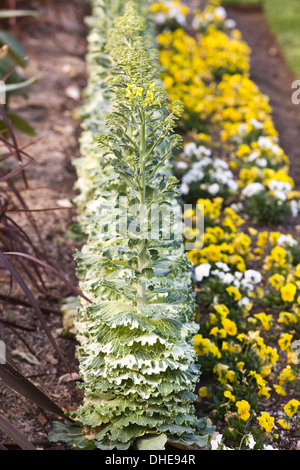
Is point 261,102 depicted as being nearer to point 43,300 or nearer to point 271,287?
point 271,287

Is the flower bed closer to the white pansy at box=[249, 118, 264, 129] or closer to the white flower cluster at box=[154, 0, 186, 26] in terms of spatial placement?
the white pansy at box=[249, 118, 264, 129]

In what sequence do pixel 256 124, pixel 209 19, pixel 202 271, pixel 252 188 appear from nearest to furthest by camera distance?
pixel 202 271, pixel 252 188, pixel 256 124, pixel 209 19

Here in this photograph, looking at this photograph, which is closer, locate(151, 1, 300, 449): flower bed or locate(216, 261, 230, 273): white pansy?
locate(151, 1, 300, 449): flower bed

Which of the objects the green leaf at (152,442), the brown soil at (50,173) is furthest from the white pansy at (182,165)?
the green leaf at (152,442)

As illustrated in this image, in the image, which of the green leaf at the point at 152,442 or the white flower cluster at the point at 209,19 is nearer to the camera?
the green leaf at the point at 152,442

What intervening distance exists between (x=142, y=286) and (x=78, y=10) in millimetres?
7466

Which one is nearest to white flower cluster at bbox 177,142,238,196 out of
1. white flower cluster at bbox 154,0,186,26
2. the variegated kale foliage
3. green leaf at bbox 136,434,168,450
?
the variegated kale foliage

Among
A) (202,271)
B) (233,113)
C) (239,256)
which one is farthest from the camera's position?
(233,113)

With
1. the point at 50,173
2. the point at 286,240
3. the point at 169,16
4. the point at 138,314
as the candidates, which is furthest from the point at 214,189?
the point at 169,16

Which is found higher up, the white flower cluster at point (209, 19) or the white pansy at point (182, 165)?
the white flower cluster at point (209, 19)

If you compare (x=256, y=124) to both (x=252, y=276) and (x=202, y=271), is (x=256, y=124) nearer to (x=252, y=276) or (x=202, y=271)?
(x=252, y=276)

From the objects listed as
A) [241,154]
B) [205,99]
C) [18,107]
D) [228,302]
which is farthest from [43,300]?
[205,99]

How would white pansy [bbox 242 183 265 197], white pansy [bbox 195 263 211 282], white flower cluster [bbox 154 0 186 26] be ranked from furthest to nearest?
white flower cluster [bbox 154 0 186 26] → white pansy [bbox 242 183 265 197] → white pansy [bbox 195 263 211 282]

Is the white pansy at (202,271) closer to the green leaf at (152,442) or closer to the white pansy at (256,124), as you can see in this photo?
the green leaf at (152,442)
